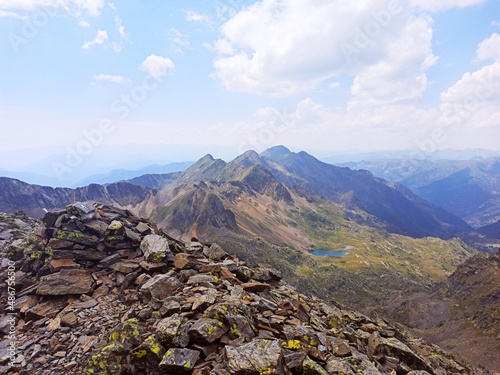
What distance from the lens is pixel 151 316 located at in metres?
18.4

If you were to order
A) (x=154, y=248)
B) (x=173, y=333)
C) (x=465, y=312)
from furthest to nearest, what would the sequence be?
(x=465, y=312)
(x=154, y=248)
(x=173, y=333)

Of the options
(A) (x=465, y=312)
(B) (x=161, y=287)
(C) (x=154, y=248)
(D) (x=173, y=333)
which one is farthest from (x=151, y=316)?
(A) (x=465, y=312)

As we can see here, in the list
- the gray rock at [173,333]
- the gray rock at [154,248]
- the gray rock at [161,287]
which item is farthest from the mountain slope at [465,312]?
the gray rock at [173,333]

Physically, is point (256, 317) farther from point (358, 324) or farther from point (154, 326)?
point (358, 324)

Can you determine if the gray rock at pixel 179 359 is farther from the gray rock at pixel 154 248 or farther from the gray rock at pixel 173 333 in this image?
the gray rock at pixel 154 248

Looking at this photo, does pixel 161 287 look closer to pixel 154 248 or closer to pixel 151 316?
pixel 151 316

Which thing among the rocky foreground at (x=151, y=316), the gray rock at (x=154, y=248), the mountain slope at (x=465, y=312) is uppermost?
the gray rock at (x=154, y=248)

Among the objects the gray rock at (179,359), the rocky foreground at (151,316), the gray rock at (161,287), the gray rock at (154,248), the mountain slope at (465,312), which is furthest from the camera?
the mountain slope at (465,312)

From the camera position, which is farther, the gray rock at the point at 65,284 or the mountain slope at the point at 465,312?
the mountain slope at the point at 465,312

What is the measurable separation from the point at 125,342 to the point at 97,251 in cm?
1361

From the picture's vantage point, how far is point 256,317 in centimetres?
1902

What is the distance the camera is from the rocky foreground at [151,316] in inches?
595

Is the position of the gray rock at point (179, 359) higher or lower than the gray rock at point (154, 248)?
lower

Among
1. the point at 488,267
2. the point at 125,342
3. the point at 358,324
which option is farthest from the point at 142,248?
the point at 488,267
